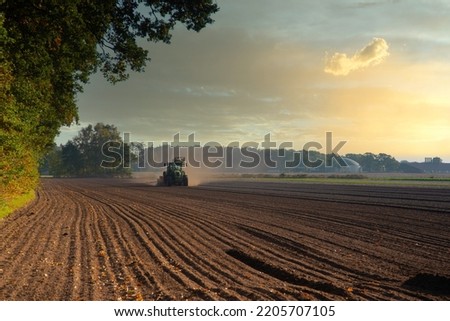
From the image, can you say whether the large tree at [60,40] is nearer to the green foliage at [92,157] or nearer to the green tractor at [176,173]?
the green tractor at [176,173]

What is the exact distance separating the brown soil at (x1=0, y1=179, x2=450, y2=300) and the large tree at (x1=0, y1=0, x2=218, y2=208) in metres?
4.70

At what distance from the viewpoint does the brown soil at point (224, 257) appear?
920 centimetres

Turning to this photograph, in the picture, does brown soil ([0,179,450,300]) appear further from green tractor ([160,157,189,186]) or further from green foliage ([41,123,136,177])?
green foliage ([41,123,136,177])

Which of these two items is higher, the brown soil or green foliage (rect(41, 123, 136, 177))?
green foliage (rect(41, 123, 136, 177))

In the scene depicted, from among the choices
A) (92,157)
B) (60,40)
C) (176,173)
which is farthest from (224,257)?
(92,157)

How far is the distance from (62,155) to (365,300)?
420ft

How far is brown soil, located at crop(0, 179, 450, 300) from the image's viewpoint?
30.2 ft

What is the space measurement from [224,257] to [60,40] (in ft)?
41.0

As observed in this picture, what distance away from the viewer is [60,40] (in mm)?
19469

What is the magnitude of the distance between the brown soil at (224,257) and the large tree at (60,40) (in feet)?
15.4

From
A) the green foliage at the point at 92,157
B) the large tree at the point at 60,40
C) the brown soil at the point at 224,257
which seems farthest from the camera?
the green foliage at the point at 92,157

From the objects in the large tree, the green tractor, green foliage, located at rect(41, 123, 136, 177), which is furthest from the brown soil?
green foliage, located at rect(41, 123, 136, 177)

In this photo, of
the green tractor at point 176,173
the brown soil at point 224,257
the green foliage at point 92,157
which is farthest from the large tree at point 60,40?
the green foliage at point 92,157
